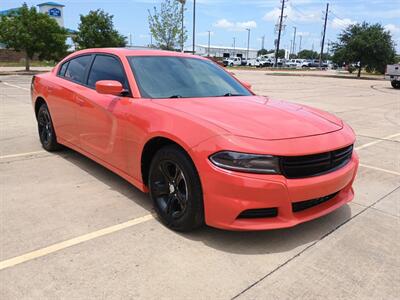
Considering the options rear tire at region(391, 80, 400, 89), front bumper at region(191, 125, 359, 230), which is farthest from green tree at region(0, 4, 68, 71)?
front bumper at region(191, 125, 359, 230)

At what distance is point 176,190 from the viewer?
341 cm

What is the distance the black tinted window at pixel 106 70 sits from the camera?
420 cm

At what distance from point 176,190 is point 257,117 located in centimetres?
95

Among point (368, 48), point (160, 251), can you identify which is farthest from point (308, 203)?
point (368, 48)

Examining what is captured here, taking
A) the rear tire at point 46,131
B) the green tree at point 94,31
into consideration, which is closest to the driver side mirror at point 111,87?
the rear tire at point 46,131

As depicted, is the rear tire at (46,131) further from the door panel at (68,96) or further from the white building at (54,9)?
the white building at (54,9)

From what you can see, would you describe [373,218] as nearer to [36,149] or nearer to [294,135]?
[294,135]

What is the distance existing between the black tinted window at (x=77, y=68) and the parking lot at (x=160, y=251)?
1291 mm

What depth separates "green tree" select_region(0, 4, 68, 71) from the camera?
26117 millimetres

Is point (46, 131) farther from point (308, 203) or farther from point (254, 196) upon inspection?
point (308, 203)

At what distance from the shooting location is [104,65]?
15.0ft

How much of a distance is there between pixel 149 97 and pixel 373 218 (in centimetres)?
252

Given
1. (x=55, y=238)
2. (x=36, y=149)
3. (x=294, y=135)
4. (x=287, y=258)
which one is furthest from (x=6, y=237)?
(x=36, y=149)

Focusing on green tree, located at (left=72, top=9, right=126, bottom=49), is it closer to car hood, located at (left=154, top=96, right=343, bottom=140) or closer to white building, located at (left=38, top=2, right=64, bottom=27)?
white building, located at (left=38, top=2, right=64, bottom=27)
